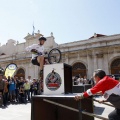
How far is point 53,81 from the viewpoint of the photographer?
4664mm

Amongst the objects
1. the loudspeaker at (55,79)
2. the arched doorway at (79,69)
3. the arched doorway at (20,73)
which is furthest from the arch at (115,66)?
the loudspeaker at (55,79)

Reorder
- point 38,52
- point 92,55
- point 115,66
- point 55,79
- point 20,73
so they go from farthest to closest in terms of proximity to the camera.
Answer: point 20,73 → point 92,55 → point 115,66 → point 38,52 → point 55,79

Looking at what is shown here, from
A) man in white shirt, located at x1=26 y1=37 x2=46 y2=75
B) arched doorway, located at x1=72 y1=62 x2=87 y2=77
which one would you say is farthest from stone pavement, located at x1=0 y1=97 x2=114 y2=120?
arched doorway, located at x1=72 y1=62 x2=87 y2=77

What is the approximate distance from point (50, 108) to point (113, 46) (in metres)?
21.1

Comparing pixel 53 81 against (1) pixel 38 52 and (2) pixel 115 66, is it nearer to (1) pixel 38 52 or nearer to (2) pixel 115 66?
(1) pixel 38 52

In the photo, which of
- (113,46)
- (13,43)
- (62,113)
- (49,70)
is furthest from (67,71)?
(13,43)

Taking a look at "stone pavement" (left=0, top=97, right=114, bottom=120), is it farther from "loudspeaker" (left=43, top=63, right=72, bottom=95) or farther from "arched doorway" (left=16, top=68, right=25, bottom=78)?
"arched doorway" (left=16, top=68, right=25, bottom=78)

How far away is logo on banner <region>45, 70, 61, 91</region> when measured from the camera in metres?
4.64

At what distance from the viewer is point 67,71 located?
542 cm

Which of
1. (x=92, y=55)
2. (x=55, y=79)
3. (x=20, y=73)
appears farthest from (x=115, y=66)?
(x=55, y=79)

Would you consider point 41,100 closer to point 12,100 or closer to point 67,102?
point 67,102

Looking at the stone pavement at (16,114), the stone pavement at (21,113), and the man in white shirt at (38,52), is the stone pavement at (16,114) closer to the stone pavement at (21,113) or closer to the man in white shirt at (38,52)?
the stone pavement at (21,113)

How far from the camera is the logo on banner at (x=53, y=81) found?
4.64 m

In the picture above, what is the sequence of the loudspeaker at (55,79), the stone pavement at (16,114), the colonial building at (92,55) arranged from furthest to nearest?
the colonial building at (92,55) → the stone pavement at (16,114) → the loudspeaker at (55,79)
